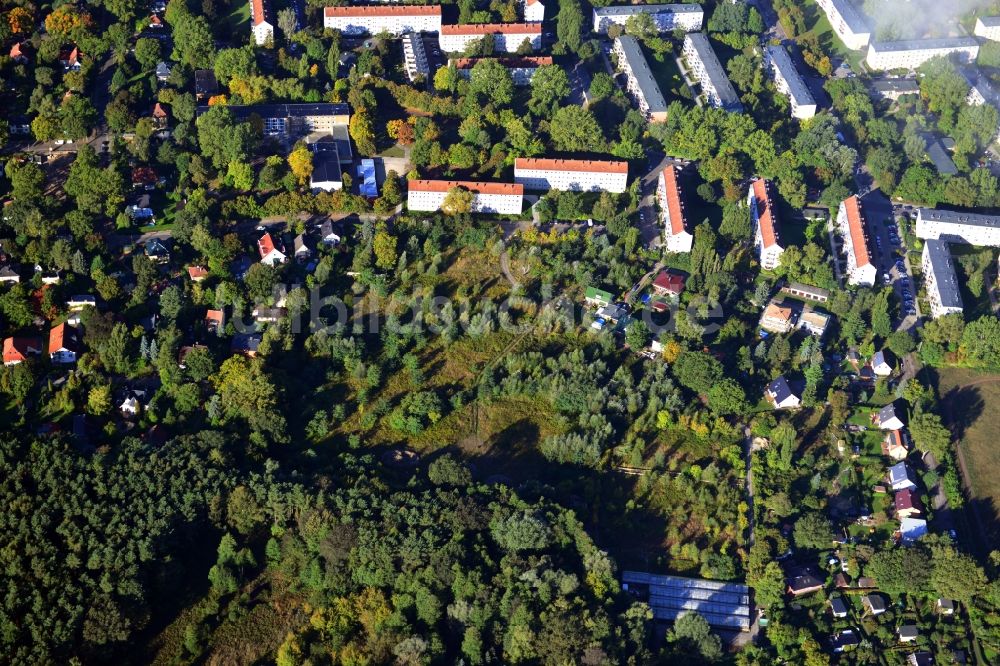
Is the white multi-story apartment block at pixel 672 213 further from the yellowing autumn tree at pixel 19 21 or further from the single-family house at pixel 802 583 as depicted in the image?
the yellowing autumn tree at pixel 19 21

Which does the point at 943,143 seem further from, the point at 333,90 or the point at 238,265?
the point at 238,265

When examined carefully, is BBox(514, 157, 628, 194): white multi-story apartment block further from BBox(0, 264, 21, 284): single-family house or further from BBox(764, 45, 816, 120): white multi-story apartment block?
BBox(0, 264, 21, 284): single-family house

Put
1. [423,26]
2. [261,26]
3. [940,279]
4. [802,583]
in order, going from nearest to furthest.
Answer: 1. [802,583]
2. [940,279]
3. [261,26]
4. [423,26]

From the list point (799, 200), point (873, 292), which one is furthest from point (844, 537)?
point (799, 200)

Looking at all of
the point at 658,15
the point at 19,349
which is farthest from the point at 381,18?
Result: the point at 19,349

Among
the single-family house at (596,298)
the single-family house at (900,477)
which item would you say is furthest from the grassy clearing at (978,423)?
the single-family house at (596,298)

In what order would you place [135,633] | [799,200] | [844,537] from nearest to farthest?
[135,633]
[844,537]
[799,200]

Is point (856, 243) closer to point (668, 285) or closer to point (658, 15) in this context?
point (668, 285)
